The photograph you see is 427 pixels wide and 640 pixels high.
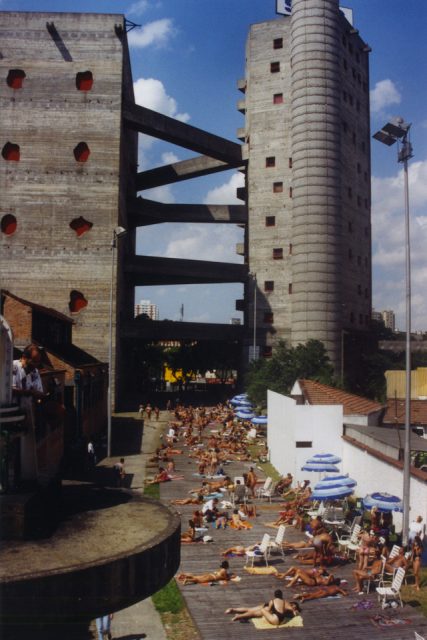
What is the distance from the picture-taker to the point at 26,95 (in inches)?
2301

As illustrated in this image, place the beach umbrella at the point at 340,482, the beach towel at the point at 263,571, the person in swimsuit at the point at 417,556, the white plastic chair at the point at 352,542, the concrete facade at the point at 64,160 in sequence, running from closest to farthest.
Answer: the person in swimsuit at the point at 417,556 → the beach towel at the point at 263,571 → the white plastic chair at the point at 352,542 → the beach umbrella at the point at 340,482 → the concrete facade at the point at 64,160

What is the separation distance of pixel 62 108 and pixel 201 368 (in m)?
38.3

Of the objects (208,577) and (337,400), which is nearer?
(208,577)

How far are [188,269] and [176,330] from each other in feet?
22.4

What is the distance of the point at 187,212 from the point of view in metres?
72.6

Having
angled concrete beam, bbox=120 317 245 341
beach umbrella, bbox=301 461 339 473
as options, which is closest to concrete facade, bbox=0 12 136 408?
angled concrete beam, bbox=120 317 245 341

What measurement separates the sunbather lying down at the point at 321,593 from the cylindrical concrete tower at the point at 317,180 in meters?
46.3

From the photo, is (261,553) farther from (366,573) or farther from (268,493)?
(268,493)

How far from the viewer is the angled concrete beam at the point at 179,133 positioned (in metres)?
61.9

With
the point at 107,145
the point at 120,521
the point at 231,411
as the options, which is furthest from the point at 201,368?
the point at 120,521

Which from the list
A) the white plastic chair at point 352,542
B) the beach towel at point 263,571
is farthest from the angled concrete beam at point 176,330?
the beach towel at point 263,571

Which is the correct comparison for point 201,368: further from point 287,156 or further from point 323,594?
point 323,594

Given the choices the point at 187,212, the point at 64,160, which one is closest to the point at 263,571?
the point at 64,160

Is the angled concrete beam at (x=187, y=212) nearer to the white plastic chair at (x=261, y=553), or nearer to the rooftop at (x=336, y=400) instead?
the rooftop at (x=336, y=400)
